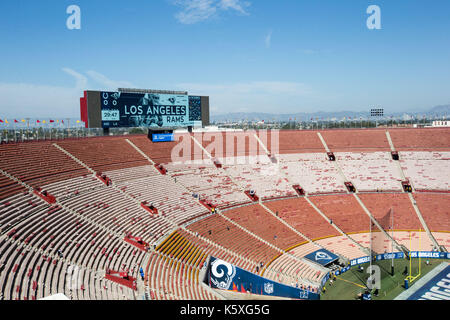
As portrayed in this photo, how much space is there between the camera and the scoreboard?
3872 centimetres

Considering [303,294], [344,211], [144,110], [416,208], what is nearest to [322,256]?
[303,294]

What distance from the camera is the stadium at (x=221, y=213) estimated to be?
2100 centimetres

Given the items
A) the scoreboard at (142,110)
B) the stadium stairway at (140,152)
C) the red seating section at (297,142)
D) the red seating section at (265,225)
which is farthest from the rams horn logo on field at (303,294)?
the scoreboard at (142,110)

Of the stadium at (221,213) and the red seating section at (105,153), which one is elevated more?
the red seating section at (105,153)

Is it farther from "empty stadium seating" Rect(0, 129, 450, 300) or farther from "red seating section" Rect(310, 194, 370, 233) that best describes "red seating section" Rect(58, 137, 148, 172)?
"red seating section" Rect(310, 194, 370, 233)

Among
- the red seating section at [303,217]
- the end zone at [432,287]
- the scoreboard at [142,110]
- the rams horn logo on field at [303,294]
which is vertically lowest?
A: the end zone at [432,287]

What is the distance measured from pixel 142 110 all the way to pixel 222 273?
26695mm

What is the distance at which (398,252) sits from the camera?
31516mm

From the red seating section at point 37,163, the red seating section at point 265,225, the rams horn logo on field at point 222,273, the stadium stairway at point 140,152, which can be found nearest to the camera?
the rams horn logo on field at point 222,273

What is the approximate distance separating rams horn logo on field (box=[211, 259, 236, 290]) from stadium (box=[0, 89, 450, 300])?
95 millimetres

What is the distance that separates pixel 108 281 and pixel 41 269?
3785mm

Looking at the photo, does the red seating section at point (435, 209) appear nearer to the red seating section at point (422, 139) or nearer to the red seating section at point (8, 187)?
the red seating section at point (422, 139)

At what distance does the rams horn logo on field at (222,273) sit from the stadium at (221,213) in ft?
0.31
